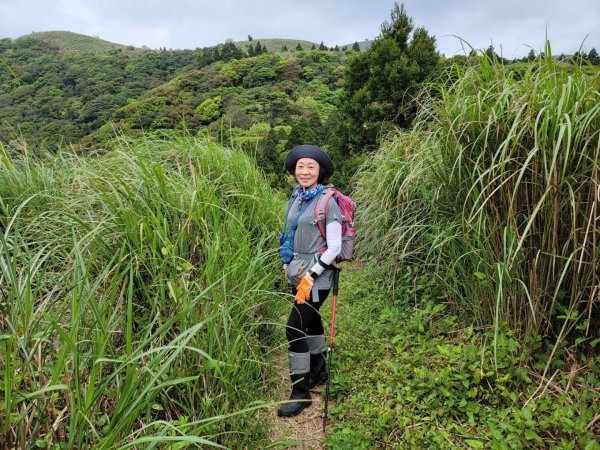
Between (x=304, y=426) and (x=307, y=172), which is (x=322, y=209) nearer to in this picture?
(x=307, y=172)

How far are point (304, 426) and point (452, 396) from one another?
943 mm

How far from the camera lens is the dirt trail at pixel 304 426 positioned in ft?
7.11

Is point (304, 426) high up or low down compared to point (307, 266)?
down

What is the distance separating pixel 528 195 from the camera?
215 cm

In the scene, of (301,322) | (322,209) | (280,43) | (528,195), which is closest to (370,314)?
(301,322)

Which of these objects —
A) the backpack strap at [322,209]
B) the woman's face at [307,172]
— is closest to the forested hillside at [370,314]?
the backpack strap at [322,209]

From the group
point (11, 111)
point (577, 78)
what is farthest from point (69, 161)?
point (577, 78)

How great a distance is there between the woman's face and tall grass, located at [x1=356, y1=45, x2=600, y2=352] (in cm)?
93

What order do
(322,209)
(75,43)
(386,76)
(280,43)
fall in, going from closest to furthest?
(322,209)
(386,76)
(75,43)
(280,43)

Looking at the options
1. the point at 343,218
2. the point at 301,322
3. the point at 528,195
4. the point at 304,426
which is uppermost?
the point at 528,195

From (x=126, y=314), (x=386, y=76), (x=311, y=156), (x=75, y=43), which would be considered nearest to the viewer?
(x=126, y=314)

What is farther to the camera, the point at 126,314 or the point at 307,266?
the point at 307,266

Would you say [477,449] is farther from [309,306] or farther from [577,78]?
[577,78]

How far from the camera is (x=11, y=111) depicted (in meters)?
4.72
